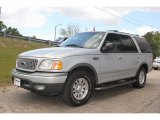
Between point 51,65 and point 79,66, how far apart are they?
27.6 inches

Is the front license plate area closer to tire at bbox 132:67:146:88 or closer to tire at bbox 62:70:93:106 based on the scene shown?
tire at bbox 62:70:93:106

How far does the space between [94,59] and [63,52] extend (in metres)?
0.92

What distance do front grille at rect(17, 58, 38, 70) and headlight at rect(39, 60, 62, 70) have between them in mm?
198

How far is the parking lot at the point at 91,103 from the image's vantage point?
6.24 meters

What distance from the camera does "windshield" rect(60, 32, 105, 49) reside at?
7.25m

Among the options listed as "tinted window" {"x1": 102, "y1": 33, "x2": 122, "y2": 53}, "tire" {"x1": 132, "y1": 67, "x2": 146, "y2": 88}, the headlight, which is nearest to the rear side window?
"tire" {"x1": 132, "y1": 67, "x2": 146, "y2": 88}

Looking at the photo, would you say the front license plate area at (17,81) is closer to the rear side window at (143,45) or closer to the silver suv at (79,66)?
the silver suv at (79,66)

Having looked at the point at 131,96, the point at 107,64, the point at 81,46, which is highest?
the point at 81,46

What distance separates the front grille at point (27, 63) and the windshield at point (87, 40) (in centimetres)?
141

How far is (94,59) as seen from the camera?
272 inches

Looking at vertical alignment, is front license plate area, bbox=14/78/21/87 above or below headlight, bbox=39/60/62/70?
below
